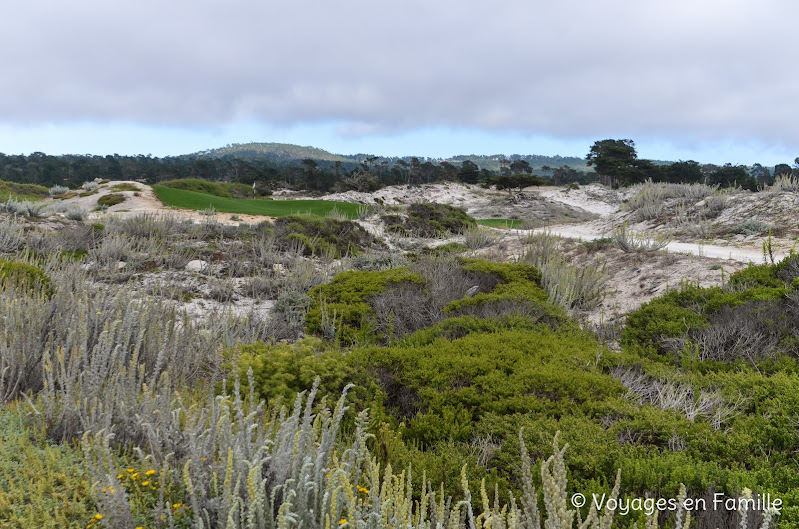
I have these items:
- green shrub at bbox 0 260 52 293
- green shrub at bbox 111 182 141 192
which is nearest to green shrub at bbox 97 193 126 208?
green shrub at bbox 111 182 141 192

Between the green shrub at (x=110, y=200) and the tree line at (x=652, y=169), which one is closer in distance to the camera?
the green shrub at (x=110, y=200)

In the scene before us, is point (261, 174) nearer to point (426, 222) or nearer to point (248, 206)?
point (248, 206)

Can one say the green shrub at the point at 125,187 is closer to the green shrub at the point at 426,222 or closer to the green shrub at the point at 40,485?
the green shrub at the point at 426,222

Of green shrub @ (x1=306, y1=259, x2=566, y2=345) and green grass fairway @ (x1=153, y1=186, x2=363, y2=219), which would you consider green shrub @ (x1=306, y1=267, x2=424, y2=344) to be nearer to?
green shrub @ (x1=306, y1=259, x2=566, y2=345)

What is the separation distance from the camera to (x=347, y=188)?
1984 inches

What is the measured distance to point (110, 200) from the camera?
22.9m

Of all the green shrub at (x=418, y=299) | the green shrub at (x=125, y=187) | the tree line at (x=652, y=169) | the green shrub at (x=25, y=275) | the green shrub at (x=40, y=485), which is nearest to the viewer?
the green shrub at (x=40, y=485)

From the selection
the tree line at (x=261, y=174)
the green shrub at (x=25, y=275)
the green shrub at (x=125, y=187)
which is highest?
the tree line at (x=261, y=174)

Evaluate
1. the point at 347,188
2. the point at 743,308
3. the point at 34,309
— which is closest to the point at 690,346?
the point at 743,308

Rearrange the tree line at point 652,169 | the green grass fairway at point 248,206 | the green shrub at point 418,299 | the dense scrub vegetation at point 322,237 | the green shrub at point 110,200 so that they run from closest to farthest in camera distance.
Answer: the green shrub at point 418,299 < the dense scrub vegetation at point 322,237 < the green grass fairway at point 248,206 < the green shrub at point 110,200 < the tree line at point 652,169

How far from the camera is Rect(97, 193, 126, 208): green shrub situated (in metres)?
22.6

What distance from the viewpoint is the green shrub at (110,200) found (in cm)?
2259

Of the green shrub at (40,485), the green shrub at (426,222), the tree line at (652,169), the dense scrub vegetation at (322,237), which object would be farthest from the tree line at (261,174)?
the green shrub at (40,485)

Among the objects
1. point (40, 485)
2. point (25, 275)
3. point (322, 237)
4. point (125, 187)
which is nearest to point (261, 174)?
point (125, 187)
